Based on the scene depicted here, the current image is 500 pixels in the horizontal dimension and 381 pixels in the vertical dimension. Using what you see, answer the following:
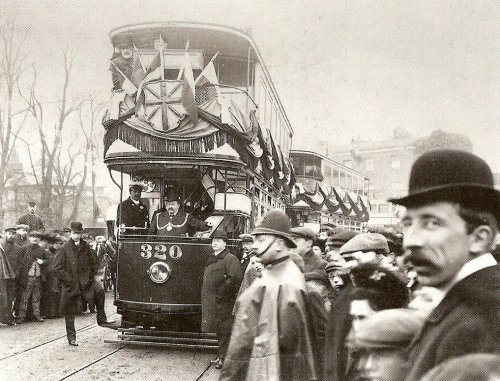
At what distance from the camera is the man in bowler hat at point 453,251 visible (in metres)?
1.23

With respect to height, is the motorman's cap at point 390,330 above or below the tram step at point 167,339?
above

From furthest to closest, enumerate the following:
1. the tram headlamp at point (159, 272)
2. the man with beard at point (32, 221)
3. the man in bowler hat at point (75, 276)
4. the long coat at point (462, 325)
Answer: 1. the man with beard at point (32, 221)
2. the man in bowler hat at point (75, 276)
3. the tram headlamp at point (159, 272)
4. the long coat at point (462, 325)

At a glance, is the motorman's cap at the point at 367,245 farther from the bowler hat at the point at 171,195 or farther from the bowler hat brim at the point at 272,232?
the bowler hat at the point at 171,195

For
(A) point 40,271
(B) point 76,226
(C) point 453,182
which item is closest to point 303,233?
(C) point 453,182

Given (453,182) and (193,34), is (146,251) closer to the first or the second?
(193,34)

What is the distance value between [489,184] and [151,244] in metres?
6.26

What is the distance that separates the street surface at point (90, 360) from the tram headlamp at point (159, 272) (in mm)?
980

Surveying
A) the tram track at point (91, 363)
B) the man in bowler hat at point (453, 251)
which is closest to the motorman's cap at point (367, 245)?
the man in bowler hat at point (453, 251)

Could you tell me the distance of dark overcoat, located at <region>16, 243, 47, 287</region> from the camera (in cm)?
988

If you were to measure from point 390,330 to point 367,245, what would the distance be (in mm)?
1578

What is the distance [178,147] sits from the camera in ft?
24.5

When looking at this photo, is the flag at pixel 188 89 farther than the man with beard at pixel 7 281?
No

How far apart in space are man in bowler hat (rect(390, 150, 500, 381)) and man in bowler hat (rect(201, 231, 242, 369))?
537 cm

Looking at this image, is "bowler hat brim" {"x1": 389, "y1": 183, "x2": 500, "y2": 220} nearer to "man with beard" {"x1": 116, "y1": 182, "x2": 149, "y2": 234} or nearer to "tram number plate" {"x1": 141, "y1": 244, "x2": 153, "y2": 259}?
"tram number plate" {"x1": 141, "y1": 244, "x2": 153, "y2": 259}
